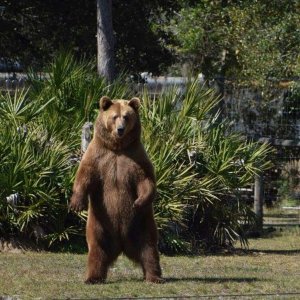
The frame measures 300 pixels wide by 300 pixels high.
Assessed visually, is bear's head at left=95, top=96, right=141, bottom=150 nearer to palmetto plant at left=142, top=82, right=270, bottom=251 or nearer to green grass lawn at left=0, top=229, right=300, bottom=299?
green grass lawn at left=0, top=229, right=300, bottom=299

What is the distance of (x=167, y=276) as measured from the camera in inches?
446

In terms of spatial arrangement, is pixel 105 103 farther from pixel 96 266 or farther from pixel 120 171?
pixel 96 266

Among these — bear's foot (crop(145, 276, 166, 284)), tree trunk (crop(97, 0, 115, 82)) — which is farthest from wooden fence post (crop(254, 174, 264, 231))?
bear's foot (crop(145, 276, 166, 284))

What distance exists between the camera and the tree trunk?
1848 centimetres

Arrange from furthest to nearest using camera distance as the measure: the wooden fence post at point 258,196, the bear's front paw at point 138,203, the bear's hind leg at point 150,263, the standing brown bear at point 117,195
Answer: the wooden fence post at point 258,196 → the bear's hind leg at point 150,263 → the standing brown bear at point 117,195 → the bear's front paw at point 138,203

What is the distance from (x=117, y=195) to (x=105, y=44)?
888 centimetres

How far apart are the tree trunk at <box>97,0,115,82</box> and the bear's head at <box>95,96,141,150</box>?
788 cm

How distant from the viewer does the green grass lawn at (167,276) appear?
984cm

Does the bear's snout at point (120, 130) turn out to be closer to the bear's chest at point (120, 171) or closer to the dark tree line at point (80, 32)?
the bear's chest at point (120, 171)

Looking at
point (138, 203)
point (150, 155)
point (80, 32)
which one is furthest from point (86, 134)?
point (80, 32)

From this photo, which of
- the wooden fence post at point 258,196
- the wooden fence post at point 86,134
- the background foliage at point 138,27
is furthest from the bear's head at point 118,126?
the background foliage at point 138,27

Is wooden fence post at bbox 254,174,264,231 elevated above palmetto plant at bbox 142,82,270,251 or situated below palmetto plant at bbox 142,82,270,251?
below

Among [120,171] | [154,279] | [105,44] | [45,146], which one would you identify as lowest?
[154,279]

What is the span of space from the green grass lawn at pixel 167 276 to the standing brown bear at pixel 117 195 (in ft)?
0.92
